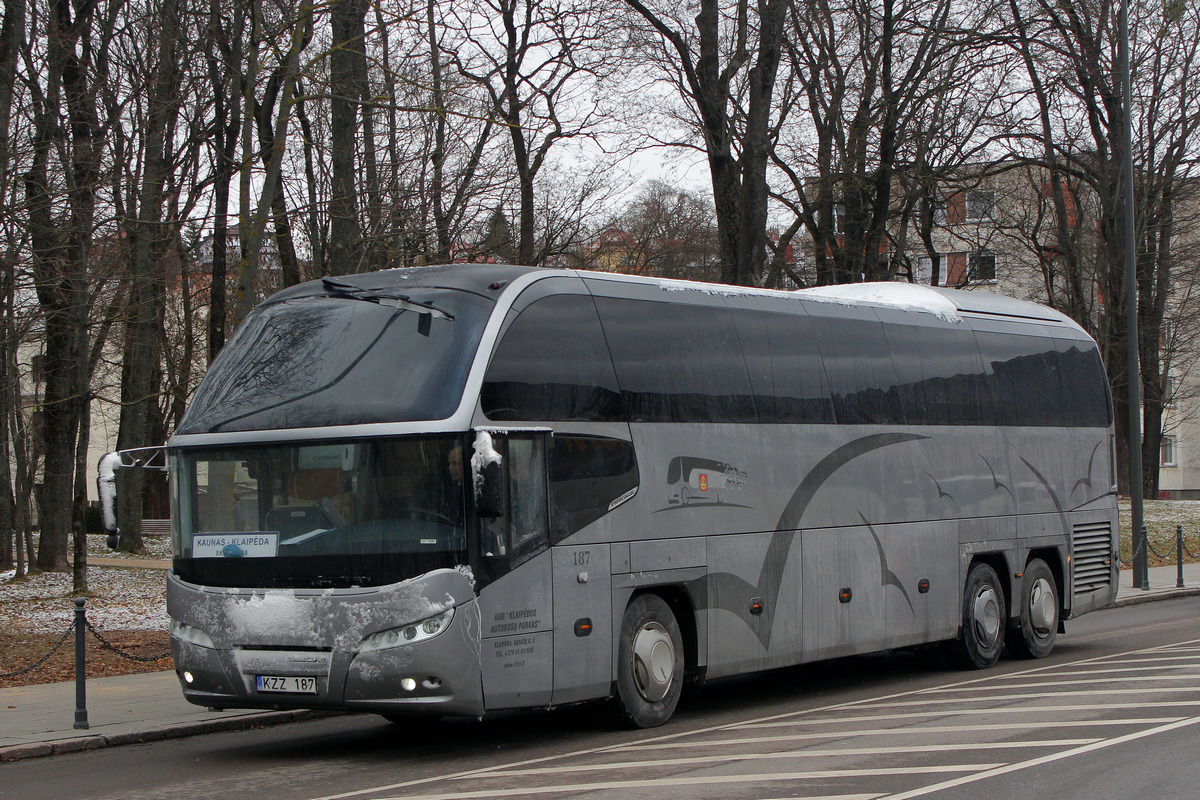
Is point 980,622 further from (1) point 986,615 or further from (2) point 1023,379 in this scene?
(2) point 1023,379

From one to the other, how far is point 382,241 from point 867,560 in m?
9.15

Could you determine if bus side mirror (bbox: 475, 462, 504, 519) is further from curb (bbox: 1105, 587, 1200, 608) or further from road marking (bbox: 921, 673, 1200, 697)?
curb (bbox: 1105, 587, 1200, 608)

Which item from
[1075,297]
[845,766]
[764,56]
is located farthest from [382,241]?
[1075,297]

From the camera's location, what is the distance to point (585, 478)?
33.6 ft

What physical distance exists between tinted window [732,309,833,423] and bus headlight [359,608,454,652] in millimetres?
4101

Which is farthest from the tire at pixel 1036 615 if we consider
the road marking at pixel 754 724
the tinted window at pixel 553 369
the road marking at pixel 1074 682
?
the tinted window at pixel 553 369

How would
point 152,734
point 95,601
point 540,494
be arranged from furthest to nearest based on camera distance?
Answer: point 95,601 → point 152,734 → point 540,494

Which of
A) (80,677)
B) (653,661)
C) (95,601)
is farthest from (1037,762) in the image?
(95,601)

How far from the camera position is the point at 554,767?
9008mm

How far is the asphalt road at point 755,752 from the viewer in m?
8.05

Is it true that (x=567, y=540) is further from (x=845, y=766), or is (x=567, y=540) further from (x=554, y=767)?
(x=845, y=766)

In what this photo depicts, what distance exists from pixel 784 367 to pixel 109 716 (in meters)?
6.93

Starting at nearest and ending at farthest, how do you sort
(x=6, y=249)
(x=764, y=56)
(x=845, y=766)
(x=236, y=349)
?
(x=845, y=766) < (x=236, y=349) < (x=6, y=249) < (x=764, y=56)

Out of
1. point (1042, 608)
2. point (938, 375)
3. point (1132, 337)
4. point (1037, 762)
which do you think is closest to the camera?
point (1037, 762)
